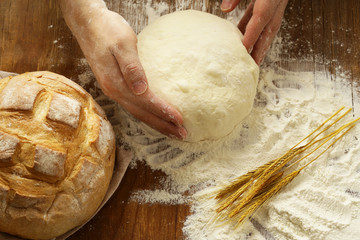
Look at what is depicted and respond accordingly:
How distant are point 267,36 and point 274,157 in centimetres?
56

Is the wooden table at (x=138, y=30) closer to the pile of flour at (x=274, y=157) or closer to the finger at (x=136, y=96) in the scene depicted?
the pile of flour at (x=274, y=157)

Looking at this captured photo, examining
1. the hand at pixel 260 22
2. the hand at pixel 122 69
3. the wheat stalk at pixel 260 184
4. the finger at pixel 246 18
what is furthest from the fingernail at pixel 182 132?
the finger at pixel 246 18

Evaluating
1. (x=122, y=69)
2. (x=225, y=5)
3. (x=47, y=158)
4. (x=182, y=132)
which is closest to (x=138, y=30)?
(x=225, y=5)

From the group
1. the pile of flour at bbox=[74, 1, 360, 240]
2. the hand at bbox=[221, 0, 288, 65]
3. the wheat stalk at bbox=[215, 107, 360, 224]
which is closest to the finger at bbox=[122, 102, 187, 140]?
the pile of flour at bbox=[74, 1, 360, 240]

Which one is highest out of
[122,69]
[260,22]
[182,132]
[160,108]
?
[260,22]

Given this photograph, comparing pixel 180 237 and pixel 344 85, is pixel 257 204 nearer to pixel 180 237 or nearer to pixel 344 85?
pixel 180 237

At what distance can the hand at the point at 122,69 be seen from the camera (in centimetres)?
171

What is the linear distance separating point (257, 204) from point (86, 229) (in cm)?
73

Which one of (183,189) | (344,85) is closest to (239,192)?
(183,189)

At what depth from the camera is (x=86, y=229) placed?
6.12ft

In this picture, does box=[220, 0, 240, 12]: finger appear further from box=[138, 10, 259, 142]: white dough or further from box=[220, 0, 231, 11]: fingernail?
box=[138, 10, 259, 142]: white dough

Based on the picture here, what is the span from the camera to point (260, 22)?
1939mm

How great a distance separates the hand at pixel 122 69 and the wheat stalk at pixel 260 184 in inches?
13.0

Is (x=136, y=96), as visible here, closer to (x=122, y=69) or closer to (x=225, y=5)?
(x=122, y=69)
